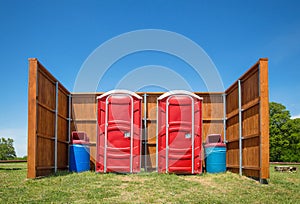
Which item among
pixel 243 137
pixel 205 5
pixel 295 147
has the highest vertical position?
pixel 205 5

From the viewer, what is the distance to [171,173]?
8.38m

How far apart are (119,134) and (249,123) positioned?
3.27 metres

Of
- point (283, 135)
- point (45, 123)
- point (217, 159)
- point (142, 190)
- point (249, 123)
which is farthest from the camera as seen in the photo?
point (283, 135)

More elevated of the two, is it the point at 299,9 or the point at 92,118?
the point at 299,9

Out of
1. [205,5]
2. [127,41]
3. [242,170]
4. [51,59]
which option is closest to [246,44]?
[205,5]

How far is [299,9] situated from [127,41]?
20.5 ft

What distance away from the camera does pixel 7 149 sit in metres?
36.7

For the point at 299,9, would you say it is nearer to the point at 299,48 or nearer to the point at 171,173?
the point at 299,48

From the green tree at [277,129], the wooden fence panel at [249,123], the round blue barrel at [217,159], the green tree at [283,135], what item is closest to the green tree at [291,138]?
the green tree at [283,135]

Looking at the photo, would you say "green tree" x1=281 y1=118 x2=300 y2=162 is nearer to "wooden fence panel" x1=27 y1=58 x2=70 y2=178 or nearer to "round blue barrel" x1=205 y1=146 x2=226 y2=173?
"round blue barrel" x1=205 y1=146 x2=226 y2=173

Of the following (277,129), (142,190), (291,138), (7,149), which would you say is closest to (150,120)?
(142,190)

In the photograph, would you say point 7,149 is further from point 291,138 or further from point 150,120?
point 150,120

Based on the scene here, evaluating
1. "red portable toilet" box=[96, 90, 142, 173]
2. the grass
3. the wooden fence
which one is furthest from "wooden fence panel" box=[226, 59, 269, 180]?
"red portable toilet" box=[96, 90, 142, 173]

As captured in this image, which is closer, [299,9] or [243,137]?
[243,137]
